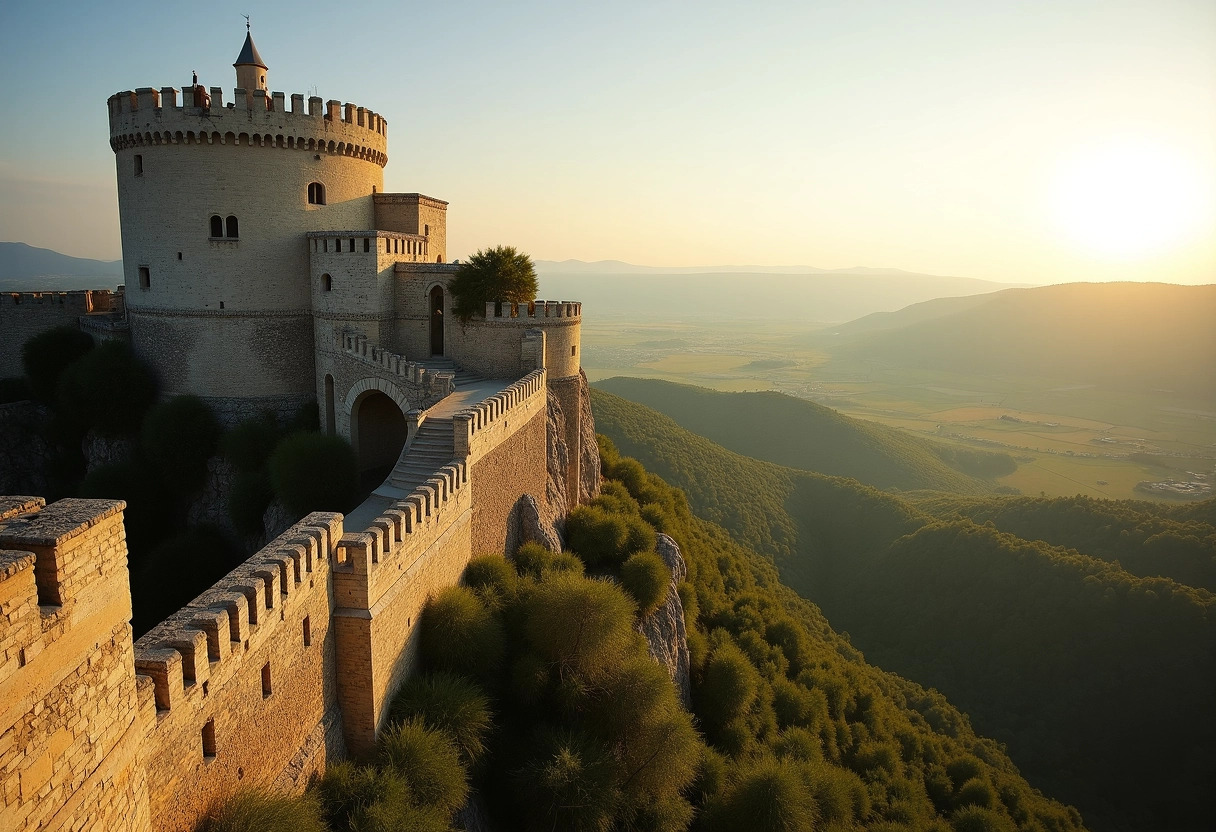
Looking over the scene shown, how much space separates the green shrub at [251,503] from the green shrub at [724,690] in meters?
13.1

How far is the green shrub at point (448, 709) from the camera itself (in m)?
11.0

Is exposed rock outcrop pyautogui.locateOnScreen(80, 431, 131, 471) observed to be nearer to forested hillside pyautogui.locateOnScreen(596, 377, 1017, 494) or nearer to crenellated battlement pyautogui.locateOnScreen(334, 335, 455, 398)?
crenellated battlement pyautogui.locateOnScreen(334, 335, 455, 398)

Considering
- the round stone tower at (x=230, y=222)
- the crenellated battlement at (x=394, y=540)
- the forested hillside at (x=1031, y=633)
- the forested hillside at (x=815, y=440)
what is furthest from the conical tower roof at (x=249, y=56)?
the forested hillside at (x=815, y=440)

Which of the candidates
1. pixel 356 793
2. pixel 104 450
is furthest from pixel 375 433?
pixel 356 793

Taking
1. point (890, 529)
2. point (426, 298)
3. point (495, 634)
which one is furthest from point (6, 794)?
point (890, 529)

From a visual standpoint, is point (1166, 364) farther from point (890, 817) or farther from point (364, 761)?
point (364, 761)

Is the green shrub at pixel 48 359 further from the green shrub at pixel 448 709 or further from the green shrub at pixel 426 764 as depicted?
the green shrub at pixel 426 764

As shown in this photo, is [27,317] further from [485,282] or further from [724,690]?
[724,690]

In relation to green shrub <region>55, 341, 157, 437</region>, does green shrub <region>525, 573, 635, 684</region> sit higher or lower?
lower

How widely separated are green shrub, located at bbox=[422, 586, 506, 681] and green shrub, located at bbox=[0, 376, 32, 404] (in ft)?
68.5

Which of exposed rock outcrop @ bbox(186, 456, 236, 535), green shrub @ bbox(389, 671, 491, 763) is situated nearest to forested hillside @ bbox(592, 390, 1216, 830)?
exposed rock outcrop @ bbox(186, 456, 236, 535)

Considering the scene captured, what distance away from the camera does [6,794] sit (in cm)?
484

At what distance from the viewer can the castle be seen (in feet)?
18.1

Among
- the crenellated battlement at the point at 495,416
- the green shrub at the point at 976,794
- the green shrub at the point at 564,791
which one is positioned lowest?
the green shrub at the point at 976,794
